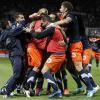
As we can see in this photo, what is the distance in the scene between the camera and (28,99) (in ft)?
39.4

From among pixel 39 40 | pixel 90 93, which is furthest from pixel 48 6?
pixel 90 93

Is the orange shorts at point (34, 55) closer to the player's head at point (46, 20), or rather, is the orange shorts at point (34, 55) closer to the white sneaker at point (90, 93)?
the player's head at point (46, 20)

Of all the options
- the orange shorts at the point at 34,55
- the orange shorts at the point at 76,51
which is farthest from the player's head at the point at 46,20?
the orange shorts at the point at 76,51

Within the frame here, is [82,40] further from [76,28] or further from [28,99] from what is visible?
[28,99]

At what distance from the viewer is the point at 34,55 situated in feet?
41.1

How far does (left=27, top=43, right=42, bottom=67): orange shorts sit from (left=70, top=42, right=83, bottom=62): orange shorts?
0.76 meters

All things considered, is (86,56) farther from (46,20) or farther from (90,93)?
(46,20)

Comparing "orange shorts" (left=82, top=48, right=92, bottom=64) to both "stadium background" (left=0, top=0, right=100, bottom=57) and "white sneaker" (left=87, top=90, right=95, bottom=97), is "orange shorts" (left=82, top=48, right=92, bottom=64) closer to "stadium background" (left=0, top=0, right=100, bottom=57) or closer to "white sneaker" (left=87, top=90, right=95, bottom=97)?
"white sneaker" (left=87, top=90, right=95, bottom=97)

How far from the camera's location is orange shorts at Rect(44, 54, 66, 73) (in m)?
12.0

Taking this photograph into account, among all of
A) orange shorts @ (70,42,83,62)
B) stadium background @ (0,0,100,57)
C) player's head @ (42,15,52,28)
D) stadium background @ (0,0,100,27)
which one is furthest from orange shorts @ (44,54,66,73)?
stadium background @ (0,0,100,27)

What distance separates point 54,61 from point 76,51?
0.72 m

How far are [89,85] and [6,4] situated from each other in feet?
87.6

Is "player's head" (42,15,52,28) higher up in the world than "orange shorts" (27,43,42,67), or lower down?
higher up

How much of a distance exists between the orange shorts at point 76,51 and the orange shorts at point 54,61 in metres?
0.44
